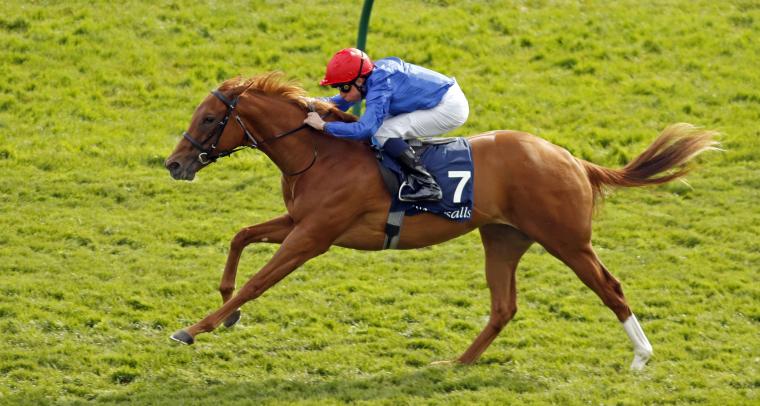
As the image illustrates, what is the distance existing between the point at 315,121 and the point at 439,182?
94 centimetres

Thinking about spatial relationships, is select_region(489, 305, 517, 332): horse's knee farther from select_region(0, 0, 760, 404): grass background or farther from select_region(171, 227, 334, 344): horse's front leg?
select_region(171, 227, 334, 344): horse's front leg

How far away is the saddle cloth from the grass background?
1.12 m

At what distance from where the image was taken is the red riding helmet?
27.8 ft

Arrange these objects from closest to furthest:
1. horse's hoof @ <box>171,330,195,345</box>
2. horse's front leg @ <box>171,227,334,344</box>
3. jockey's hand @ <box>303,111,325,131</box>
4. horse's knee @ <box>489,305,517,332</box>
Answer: horse's hoof @ <box>171,330,195,345</box> → horse's front leg @ <box>171,227,334,344</box> → jockey's hand @ <box>303,111,325,131</box> → horse's knee @ <box>489,305,517,332</box>

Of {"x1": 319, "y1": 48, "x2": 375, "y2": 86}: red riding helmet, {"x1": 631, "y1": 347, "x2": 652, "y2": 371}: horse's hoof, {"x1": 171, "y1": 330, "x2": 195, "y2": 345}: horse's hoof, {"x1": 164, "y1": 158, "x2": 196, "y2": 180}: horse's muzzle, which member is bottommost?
{"x1": 631, "y1": 347, "x2": 652, "y2": 371}: horse's hoof

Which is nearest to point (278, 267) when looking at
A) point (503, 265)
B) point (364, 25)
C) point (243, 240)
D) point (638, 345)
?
point (243, 240)

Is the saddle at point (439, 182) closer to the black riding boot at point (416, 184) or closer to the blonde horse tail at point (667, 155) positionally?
the black riding boot at point (416, 184)

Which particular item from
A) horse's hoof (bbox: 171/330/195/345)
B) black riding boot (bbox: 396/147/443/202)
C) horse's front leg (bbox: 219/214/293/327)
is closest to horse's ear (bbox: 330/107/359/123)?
black riding boot (bbox: 396/147/443/202)

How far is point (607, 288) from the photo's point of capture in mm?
8812

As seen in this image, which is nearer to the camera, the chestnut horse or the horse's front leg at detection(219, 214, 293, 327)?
the chestnut horse

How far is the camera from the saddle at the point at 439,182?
28.3 feet

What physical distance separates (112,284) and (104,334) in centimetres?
103

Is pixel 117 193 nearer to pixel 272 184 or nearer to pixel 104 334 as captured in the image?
pixel 272 184

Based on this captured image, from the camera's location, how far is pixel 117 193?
1240 centimetres
